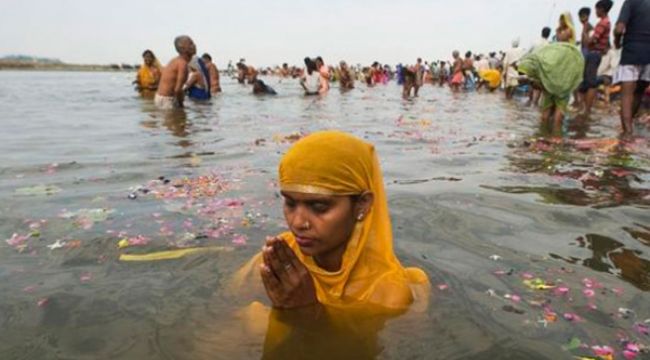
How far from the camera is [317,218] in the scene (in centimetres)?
236

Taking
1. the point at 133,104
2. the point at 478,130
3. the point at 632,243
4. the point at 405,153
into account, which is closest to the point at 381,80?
the point at 133,104

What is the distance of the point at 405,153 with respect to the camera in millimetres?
6891

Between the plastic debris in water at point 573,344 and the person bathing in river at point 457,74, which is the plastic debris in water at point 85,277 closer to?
the plastic debris in water at point 573,344

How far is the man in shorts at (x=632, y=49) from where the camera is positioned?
7578 millimetres

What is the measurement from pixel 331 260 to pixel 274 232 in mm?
1320

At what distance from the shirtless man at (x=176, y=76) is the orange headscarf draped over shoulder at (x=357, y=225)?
9506mm

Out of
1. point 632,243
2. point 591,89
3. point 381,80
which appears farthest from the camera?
point 381,80

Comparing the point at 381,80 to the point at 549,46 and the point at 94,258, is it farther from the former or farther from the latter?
the point at 94,258

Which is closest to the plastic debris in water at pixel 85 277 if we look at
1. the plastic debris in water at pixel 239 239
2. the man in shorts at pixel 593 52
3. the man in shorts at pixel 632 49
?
the plastic debris in water at pixel 239 239

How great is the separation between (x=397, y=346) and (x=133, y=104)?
Answer: 13502 millimetres

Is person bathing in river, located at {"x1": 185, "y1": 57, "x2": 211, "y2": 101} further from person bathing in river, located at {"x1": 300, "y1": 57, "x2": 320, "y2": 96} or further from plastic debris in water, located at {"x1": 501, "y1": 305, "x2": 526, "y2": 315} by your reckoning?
plastic debris in water, located at {"x1": 501, "y1": 305, "x2": 526, "y2": 315}

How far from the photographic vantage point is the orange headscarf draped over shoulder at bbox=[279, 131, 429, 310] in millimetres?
2291

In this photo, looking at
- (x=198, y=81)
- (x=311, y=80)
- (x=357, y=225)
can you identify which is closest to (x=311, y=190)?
(x=357, y=225)

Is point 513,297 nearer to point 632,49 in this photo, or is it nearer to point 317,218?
point 317,218
